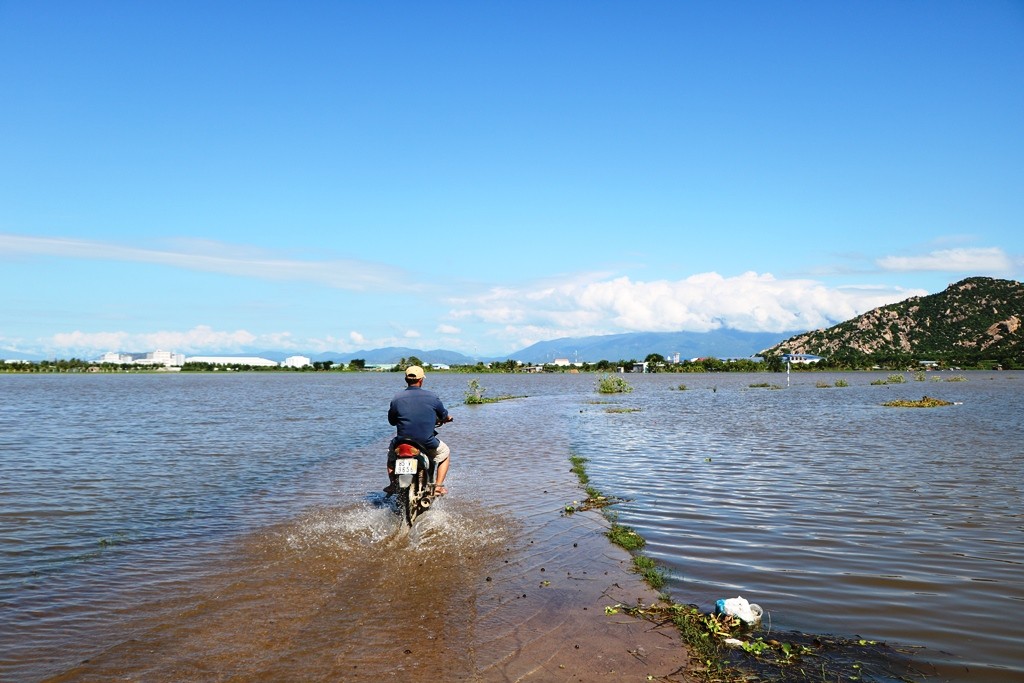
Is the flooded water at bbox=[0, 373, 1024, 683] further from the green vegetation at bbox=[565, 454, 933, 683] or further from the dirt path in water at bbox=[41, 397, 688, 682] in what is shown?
the green vegetation at bbox=[565, 454, 933, 683]

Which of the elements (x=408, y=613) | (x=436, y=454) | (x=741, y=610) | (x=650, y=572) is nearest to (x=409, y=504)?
(x=436, y=454)

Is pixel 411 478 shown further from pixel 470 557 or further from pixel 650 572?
A: pixel 650 572

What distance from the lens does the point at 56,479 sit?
17.9 metres

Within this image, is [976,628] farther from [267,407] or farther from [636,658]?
[267,407]

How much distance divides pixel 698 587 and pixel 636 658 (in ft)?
8.21

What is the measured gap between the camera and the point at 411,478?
11.7m

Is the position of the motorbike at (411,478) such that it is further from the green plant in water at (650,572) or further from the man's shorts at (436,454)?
the green plant in water at (650,572)

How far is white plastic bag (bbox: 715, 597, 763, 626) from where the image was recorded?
7.41m

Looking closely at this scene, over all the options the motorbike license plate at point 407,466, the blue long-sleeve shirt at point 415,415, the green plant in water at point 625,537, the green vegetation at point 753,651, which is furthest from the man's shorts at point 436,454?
the green vegetation at point 753,651

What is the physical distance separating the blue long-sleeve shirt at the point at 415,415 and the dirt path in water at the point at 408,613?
173cm

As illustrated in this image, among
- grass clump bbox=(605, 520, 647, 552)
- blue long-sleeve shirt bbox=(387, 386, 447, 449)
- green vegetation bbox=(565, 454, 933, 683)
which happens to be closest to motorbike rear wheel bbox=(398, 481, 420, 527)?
blue long-sleeve shirt bbox=(387, 386, 447, 449)

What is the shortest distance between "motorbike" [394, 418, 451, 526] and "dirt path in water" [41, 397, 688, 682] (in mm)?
480

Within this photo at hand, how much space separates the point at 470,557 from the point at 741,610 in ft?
14.5

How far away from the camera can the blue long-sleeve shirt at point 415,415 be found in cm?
1188
